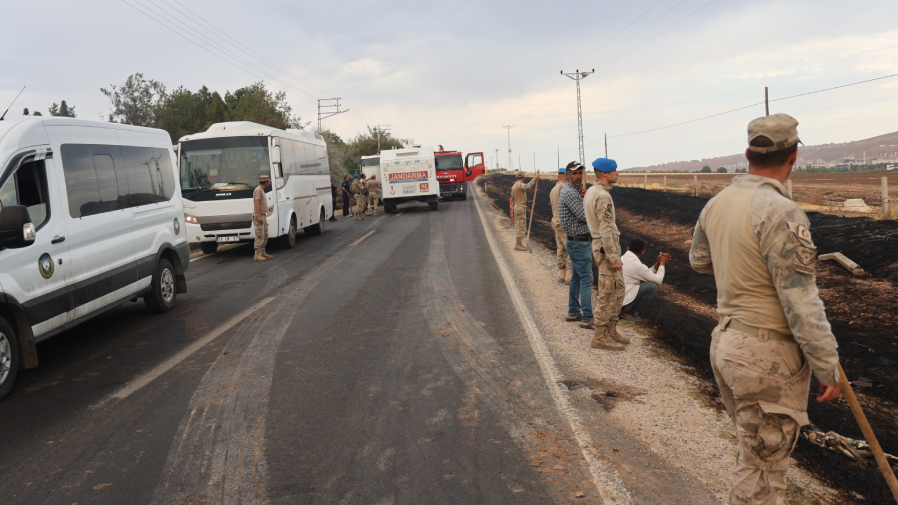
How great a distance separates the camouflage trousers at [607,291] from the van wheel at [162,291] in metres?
6.03

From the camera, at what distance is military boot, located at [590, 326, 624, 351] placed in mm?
6410

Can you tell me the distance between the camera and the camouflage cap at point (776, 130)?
2.56 m

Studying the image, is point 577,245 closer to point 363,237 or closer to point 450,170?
point 363,237

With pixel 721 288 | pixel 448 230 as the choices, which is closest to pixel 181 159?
pixel 448 230

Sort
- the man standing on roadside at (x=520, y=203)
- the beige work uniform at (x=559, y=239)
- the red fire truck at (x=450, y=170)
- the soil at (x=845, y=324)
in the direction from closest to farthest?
1. the soil at (x=845, y=324)
2. the beige work uniform at (x=559, y=239)
3. the man standing on roadside at (x=520, y=203)
4. the red fire truck at (x=450, y=170)

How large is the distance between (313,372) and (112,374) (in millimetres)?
2020

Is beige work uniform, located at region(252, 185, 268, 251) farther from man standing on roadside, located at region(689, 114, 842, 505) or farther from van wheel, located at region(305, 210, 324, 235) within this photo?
man standing on roadside, located at region(689, 114, 842, 505)

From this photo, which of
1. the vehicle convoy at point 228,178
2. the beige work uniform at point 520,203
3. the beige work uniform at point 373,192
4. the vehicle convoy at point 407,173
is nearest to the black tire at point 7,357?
the vehicle convoy at point 228,178

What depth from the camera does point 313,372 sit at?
581 centimetres

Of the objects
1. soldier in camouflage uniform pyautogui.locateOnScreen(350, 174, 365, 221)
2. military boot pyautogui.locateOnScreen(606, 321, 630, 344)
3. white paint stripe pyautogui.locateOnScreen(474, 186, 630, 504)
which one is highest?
soldier in camouflage uniform pyautogui.locateOnScreen(350, 174, 365, 221)

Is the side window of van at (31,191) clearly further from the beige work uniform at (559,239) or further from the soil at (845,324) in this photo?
the beige work uniform at (559,239)

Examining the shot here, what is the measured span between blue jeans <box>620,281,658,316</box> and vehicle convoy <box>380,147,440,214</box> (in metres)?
21.8

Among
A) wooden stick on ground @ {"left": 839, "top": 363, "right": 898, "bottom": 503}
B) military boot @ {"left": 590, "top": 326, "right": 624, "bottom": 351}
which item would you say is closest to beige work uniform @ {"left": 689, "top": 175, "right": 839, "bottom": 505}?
wooden stick on ground @ {"left": 839, "top": 363, "right": 898, "bottom": 503}

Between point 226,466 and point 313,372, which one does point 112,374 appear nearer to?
point 313,372
